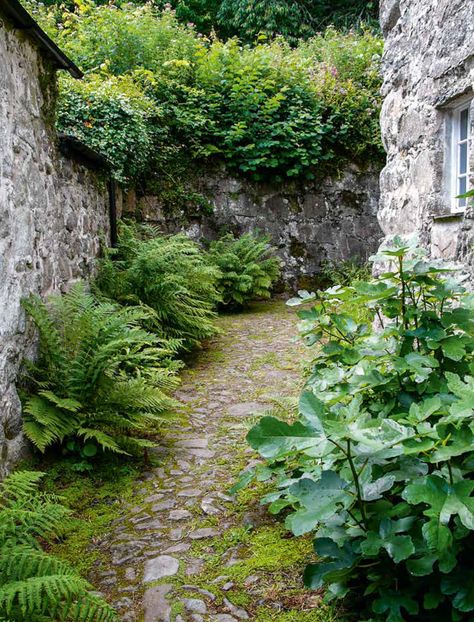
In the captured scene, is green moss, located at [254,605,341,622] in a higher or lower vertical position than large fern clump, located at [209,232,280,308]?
lower

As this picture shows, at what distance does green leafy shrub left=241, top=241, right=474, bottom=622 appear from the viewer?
4.29ft

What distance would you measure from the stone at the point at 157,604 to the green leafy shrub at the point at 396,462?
60 centimetres

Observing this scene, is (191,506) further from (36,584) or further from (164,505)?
(36,584)

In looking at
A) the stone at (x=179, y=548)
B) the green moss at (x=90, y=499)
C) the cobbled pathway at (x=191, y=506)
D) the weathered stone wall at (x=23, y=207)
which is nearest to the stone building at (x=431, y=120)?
the cobbled pathway at (x=191, y=506)

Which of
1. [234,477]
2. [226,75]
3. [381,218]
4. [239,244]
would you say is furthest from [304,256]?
[234,477]

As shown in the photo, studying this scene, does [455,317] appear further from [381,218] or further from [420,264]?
[381,218]

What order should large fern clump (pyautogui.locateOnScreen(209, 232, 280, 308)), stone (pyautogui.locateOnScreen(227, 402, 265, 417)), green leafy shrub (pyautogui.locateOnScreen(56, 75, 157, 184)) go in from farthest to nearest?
1. large fern clump (pyautogui.locateOnScreen(209, 232, 280, 308))
2. green leafy shrub (pyautogui.locateOnScreen(56, 75, 157, 184))
3. stone (pyautogui.locateOnScreen(227, 402, 265, 417))

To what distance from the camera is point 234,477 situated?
2.84 metres

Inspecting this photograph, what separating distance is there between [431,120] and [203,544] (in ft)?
10.8

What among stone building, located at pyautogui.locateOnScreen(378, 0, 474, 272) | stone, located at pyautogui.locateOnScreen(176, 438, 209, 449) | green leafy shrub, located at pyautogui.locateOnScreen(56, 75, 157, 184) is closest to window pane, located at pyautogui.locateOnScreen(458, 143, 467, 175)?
stone building, located at pyautogui.locateOnScreen(378, 0, 474, 272)

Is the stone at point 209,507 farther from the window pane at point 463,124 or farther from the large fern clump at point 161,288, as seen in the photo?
the window pane at point 463,124

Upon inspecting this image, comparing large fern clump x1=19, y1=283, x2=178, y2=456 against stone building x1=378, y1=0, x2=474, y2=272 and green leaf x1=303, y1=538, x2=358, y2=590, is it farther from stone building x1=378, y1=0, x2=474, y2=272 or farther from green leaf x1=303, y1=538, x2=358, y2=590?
stone building x1=378, y1=0, x2=474, y2=272

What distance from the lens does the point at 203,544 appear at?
2266 mm

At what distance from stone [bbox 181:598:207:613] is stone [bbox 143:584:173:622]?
6 centimetres
